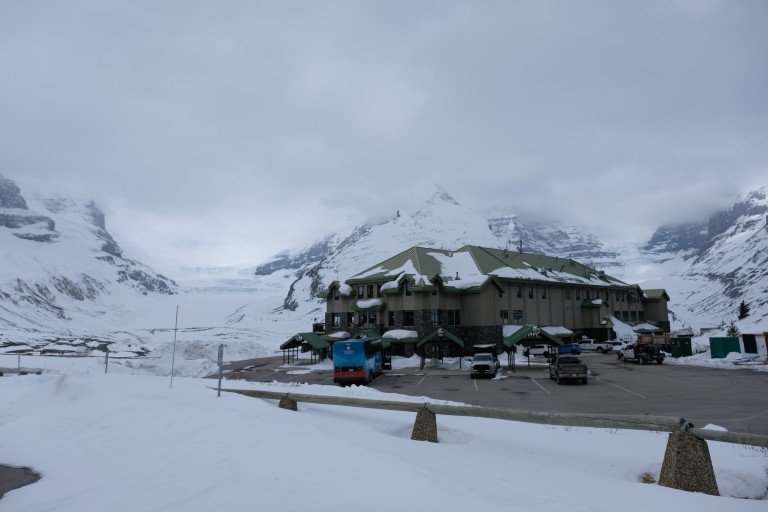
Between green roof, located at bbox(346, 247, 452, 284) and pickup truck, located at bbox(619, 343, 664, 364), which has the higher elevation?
green roof, located at bbox(346, 247, 452, 284)

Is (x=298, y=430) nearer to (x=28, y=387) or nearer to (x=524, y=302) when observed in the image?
(x=28, y=387)

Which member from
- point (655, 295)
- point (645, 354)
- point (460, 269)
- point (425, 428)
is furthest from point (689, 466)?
point (655, 295)

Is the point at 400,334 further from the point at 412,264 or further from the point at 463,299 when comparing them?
the point at 412,264

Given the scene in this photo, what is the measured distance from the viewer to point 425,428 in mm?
10867

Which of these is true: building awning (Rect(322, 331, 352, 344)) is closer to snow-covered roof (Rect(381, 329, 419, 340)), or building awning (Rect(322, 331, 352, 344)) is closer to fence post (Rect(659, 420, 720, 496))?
snow-covered roof (Rect(381, 329, 419, 340))

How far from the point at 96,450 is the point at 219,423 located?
8.30 ft

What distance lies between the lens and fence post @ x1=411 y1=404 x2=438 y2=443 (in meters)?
10.8

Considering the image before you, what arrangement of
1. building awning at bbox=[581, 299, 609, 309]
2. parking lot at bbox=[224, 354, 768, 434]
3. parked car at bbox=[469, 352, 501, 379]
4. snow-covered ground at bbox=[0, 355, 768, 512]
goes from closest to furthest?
snow-covered ground at bbox=[0, 355, 768, 512], parking lot at bbox=[224, 354, 768, 434], parked car at bbox=[469, 352, 501, 379], building awning at bbox=[581, 299, 609, 309]

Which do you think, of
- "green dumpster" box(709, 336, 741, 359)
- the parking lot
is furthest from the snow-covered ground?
"green dumpster" box(709, 336, 741, 359)

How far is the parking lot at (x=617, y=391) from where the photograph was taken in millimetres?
19641

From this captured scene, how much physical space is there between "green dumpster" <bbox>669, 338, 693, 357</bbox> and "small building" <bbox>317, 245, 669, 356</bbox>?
38.4ft

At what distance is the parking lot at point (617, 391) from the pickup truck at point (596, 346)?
24.1 metres

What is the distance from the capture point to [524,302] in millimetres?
59812

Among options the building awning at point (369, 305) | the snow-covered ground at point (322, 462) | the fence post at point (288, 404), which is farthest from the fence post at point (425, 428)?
the building awning at point (369, 305)
